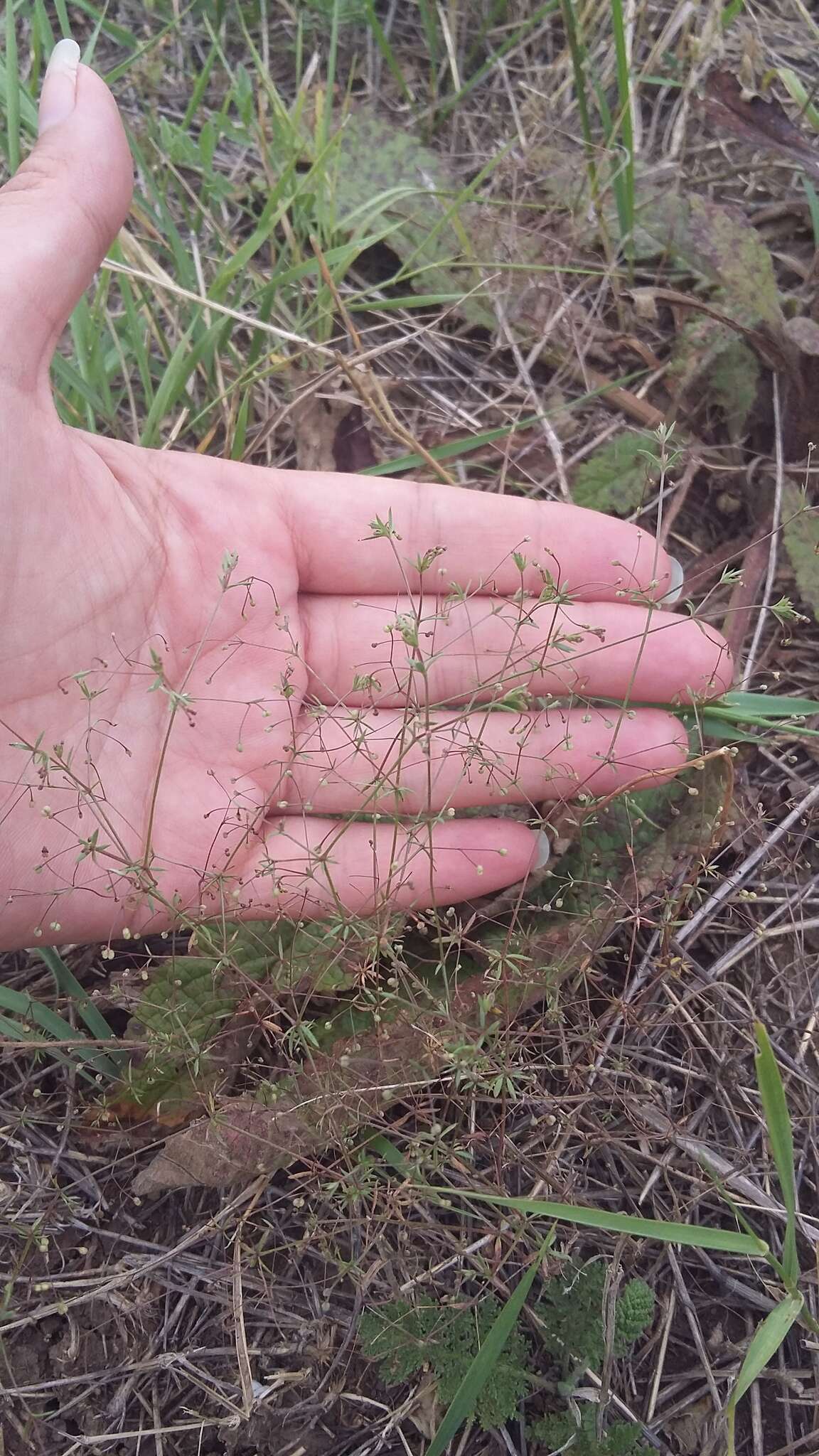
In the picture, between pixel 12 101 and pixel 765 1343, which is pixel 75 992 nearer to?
pixel 765 1343

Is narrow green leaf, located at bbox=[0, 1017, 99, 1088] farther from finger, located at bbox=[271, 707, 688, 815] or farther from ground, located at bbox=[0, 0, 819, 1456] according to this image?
finger, located at bbox=[271, 707, 688, 815]

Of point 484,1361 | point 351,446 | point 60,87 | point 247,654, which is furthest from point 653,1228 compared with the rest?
point 60,87

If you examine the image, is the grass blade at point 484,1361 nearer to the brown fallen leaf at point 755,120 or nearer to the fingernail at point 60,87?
the fingernail at point 60,87

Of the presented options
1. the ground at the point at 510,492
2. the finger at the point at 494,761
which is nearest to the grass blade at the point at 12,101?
the ground at the point at 510,492

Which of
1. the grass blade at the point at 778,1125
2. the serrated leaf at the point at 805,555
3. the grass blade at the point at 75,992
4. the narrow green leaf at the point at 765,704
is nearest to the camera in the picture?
the grass blade at the point at 778,1125

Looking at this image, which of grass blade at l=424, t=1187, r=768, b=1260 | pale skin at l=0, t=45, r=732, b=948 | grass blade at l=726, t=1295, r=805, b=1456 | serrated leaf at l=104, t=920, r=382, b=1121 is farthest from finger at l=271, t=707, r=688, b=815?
grass blade at l=726, t=1295, r=805, b=1456
